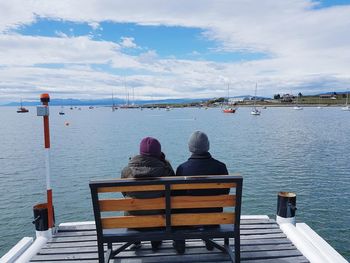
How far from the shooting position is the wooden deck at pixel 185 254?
462cm

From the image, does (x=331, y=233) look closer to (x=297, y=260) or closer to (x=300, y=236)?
(x=300, y=236)

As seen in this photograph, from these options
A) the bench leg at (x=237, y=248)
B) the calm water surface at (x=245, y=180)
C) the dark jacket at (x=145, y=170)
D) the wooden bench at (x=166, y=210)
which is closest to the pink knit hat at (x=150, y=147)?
the dark jacket at (x=145, y=170)

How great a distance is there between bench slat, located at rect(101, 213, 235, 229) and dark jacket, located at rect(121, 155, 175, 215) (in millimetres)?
135

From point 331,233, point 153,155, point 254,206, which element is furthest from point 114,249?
point 254,206

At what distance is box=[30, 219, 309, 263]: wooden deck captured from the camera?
4.62m

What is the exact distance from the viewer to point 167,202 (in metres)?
3.94

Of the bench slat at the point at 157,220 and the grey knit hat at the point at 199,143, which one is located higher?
the grey knit hat at the point at 199,143

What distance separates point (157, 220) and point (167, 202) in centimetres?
35

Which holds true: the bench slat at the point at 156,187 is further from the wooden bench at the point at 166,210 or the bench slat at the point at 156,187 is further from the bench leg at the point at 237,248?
the bench leg at the point at 237,248

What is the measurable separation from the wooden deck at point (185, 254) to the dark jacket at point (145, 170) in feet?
3.18

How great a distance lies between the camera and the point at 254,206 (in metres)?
14.9

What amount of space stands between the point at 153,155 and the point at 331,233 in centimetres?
1079

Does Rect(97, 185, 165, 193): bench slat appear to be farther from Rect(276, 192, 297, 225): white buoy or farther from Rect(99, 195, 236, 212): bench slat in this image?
Rect(276, 192, 297, 225): white buoy

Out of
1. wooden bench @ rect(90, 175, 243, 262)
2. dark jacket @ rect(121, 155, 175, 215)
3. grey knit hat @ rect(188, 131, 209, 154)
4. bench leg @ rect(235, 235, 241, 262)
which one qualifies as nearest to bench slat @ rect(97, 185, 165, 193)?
wooden bench @ rect(90, 175, 243, 262)
